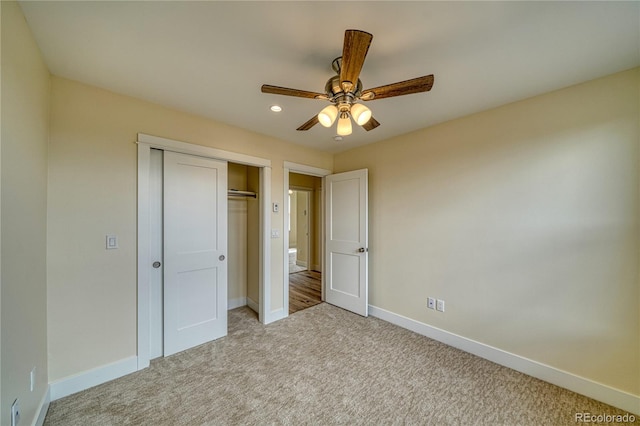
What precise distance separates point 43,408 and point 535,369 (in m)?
3.81

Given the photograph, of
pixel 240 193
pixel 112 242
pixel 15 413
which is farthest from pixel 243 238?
pixel 15 413

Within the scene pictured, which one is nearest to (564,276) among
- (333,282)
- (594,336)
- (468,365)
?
(594,336)

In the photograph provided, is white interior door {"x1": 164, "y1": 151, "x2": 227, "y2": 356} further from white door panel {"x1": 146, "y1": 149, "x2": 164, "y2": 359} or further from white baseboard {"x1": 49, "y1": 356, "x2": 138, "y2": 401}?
white baseboard {"x1": 49, "y1": 356, "x2": 138, "y2": 401}

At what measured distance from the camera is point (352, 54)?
118 centimetres

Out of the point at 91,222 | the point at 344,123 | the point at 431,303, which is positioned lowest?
the point at 431,303

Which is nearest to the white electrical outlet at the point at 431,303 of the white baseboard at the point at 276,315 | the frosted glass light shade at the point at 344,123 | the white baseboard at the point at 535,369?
the white baseboard at the point at 535,369

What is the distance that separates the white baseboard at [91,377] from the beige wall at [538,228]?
2931mm

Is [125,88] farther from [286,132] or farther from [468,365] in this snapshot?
[468,365]

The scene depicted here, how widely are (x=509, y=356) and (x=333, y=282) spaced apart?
86.3 inches

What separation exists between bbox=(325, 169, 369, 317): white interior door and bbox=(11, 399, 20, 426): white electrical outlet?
9.95ft

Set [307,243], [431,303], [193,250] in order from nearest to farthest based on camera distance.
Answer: [193,250] → [431,303] → [307,243]

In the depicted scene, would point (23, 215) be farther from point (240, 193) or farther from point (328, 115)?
point (240, 193)

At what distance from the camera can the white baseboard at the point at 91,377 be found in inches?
70.5

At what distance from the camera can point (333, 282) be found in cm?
373
